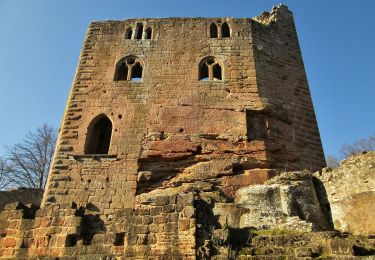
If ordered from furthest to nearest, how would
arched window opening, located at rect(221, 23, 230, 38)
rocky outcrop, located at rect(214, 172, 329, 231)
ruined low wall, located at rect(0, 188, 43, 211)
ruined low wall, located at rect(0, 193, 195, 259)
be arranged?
ruined low wall, located at rect(0, 188, 43, 211) < arched window opening, located at rect(221, 23, 230, 38) < rocky outcrop, located at rect(214, 172, 329, 231) < ruined low wall, located at rect(0, 193, 195, 259)

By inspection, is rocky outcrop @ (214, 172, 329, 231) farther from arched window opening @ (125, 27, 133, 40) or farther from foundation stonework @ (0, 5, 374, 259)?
arched window opening @ (125, 27, 133, 40)

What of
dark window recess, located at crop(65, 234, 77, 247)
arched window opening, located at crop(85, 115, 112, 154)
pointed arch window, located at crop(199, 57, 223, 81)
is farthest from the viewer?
pointed arch window, located at crop(199, 57, 223, 81)

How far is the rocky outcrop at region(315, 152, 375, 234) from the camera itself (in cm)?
829

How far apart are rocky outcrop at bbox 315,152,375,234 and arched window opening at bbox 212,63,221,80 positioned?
6157mm

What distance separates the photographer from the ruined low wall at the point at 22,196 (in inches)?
631

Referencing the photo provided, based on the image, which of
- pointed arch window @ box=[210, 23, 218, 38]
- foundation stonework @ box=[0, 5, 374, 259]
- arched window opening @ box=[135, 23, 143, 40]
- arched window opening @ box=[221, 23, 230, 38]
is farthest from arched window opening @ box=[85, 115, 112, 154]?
arched window opening @ box=[221, 23, 230, 38]

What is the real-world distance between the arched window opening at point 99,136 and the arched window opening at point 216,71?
4521 millimetres

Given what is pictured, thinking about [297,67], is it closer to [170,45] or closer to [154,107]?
[170,45]

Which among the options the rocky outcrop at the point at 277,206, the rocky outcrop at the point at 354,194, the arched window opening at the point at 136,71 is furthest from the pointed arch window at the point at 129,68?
the rocky outcrop at the point at 354,194

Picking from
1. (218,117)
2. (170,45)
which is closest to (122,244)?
(218,117)

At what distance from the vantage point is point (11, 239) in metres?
6.67

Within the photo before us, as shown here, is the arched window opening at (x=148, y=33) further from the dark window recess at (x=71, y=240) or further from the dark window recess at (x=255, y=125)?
the dark window recess at (x=71, y=240)

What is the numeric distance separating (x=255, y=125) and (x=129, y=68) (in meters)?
5.45

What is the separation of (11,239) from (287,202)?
20.9 feet
